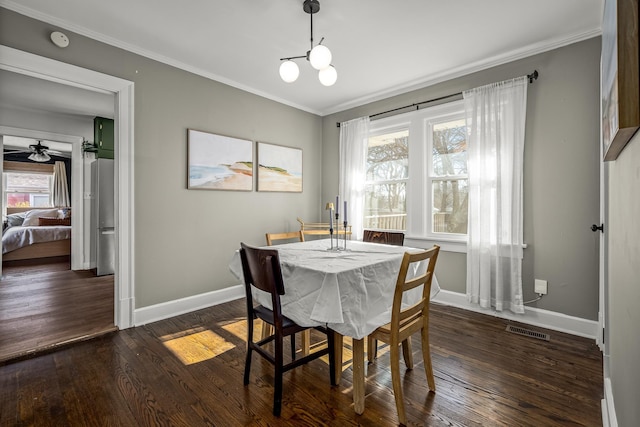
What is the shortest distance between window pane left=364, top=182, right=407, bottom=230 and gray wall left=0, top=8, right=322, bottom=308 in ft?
4.55

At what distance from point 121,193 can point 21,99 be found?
3.05 m

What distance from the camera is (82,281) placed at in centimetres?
455

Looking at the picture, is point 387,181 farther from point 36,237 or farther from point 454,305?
point 36,237

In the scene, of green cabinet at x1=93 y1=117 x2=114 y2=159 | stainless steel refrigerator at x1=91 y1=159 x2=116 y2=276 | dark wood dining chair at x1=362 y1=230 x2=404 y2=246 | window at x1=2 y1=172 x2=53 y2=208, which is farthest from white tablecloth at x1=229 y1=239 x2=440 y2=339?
window at x1=2 y1=172 x2=53 y2=208

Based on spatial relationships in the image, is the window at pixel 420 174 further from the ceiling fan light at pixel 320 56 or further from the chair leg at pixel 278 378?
the chair leg at pixel 278 378

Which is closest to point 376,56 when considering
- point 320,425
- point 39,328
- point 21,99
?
point 320,425

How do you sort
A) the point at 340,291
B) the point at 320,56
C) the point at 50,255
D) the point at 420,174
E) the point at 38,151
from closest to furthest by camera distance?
1. the point at 340,291
2. the point at 320,56
3. the point at 420,174
4. the point at 50,255
5. the point at 38,151

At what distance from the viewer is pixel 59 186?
327 inches

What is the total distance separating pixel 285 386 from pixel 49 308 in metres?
3.09

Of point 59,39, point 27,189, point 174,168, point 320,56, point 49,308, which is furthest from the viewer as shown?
point 27,189

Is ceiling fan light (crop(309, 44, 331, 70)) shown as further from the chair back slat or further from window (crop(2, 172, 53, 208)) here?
window (crop(2, 172, 53, 208))

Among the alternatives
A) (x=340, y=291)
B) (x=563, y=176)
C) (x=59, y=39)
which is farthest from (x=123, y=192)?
(x=563, y=176)

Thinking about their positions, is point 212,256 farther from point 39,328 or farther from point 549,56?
point 549,56

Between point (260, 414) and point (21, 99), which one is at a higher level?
point (21, 99)
